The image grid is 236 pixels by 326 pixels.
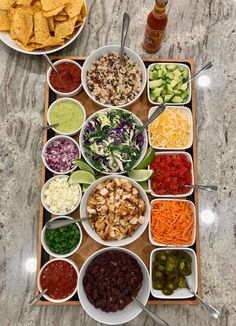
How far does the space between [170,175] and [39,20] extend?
102cm

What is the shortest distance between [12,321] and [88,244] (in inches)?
21.2

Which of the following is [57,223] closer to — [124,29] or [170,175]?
[170,175]

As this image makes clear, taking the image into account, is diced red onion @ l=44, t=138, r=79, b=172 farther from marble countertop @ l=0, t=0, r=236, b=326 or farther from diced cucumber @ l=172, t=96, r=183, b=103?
diced cucumber @ l=172, t=96, r=183, b=103

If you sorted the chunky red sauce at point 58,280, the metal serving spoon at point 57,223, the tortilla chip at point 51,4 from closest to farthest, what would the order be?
1. the metal serving spoon at point 57,223
2. the chunky red sauce at point 58,280
3. the tortilla chip at point 51,4

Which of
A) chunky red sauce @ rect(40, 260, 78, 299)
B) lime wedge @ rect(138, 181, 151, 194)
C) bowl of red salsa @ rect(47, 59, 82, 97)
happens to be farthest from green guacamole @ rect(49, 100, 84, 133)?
chunky red sauce @ rect(40, 260, 78, 299)

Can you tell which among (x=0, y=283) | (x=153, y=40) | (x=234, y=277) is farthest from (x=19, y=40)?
(x=234, y=277)

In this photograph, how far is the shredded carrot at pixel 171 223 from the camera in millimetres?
1909

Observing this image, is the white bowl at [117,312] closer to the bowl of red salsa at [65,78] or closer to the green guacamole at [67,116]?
the green guacamole at [67,116]

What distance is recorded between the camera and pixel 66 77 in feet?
6.72

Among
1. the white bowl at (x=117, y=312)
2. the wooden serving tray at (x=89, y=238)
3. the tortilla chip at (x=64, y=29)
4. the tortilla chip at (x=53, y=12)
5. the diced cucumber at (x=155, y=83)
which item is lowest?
the white bowl at (x=117, y=312)

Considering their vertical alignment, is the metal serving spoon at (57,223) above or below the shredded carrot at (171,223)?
above

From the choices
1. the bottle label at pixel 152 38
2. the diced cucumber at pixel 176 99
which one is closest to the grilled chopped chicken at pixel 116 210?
the diced cucumber at pixel 176 99

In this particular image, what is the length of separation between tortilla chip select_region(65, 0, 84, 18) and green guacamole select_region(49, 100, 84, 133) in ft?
1.46

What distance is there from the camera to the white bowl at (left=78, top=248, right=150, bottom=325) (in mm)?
1795
